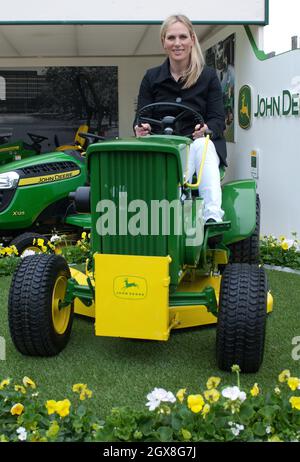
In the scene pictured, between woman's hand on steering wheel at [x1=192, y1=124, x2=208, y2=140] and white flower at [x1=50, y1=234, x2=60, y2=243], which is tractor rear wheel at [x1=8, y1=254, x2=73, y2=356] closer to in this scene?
woman's hand on steering wheel at [x1=192, y1=124, x2=208, y2=140]

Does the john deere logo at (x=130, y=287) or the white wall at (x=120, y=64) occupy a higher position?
the white wall at (x=120, y=64)

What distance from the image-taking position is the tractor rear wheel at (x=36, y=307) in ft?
9.19

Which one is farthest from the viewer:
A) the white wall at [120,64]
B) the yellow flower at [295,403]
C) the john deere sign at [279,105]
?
the white wall at [120,64]

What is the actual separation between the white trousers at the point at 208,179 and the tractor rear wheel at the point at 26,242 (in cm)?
196

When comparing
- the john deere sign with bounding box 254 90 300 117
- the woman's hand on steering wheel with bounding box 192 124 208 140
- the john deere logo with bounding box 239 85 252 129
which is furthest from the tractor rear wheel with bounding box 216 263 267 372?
the john deere logo with bounding box 239 85 252 129

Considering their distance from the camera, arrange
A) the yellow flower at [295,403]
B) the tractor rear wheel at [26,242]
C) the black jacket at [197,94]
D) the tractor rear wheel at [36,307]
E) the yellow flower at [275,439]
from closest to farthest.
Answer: the yellow flower at [275,439] → the yellow flower at [295,403] → the tractor rear wheel at [36,307] → the black jacket at [197,94] → the tractor rear wheel at [26,242]

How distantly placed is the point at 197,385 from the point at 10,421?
87 centimetres

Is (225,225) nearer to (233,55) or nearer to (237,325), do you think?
(237,325)

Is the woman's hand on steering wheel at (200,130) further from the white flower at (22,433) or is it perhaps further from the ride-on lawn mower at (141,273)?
the white flower at (22,433)

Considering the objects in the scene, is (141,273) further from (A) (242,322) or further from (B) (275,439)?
(B) (275,439)

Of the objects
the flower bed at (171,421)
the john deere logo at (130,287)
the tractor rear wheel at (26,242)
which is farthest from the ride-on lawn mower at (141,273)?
the tractor rear wheel at (26,242)

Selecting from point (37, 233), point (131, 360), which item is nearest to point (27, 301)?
point (131, 360)

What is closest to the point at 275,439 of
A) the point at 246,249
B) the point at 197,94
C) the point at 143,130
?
the point at 143,130

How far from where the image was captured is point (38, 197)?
4922 millimetres
